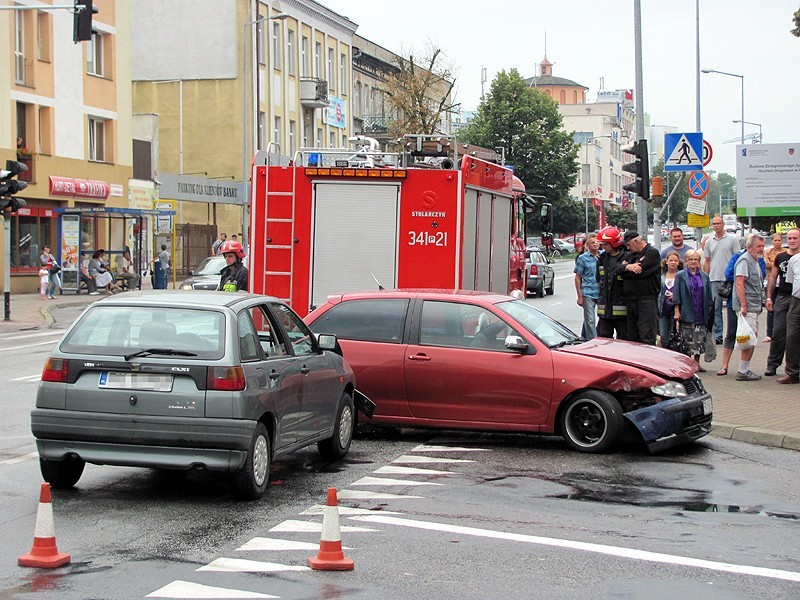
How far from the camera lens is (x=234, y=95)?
56969mm

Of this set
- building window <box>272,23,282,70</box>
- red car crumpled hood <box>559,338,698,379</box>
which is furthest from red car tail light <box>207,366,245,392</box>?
building window <box>272,23,282,70</box>

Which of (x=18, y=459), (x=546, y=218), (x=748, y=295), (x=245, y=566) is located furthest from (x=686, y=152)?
(x=245, y=566)

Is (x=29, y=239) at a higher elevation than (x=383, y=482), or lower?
higher

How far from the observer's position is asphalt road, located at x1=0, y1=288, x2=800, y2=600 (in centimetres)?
640

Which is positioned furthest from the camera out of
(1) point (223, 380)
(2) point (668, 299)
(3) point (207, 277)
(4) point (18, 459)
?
(3) point (207, 277)

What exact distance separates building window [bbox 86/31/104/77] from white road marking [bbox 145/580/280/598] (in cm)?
4127

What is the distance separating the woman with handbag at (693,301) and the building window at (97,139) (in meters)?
33.0

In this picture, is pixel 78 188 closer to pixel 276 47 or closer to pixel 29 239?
pixel 29 239

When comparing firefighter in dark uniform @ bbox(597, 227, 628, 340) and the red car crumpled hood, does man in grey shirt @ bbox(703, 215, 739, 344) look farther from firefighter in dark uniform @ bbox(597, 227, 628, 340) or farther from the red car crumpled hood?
the red car crumpled hood

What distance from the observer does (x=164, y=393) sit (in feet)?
27.1

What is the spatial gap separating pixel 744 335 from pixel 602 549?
8.51 m

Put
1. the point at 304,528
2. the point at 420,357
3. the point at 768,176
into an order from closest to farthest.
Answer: the point at 304,528 < the point at 420,357 < the point at 768,176

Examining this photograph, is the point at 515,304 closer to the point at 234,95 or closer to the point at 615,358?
the point at 615,358

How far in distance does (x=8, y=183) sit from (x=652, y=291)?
1763 centimetres
